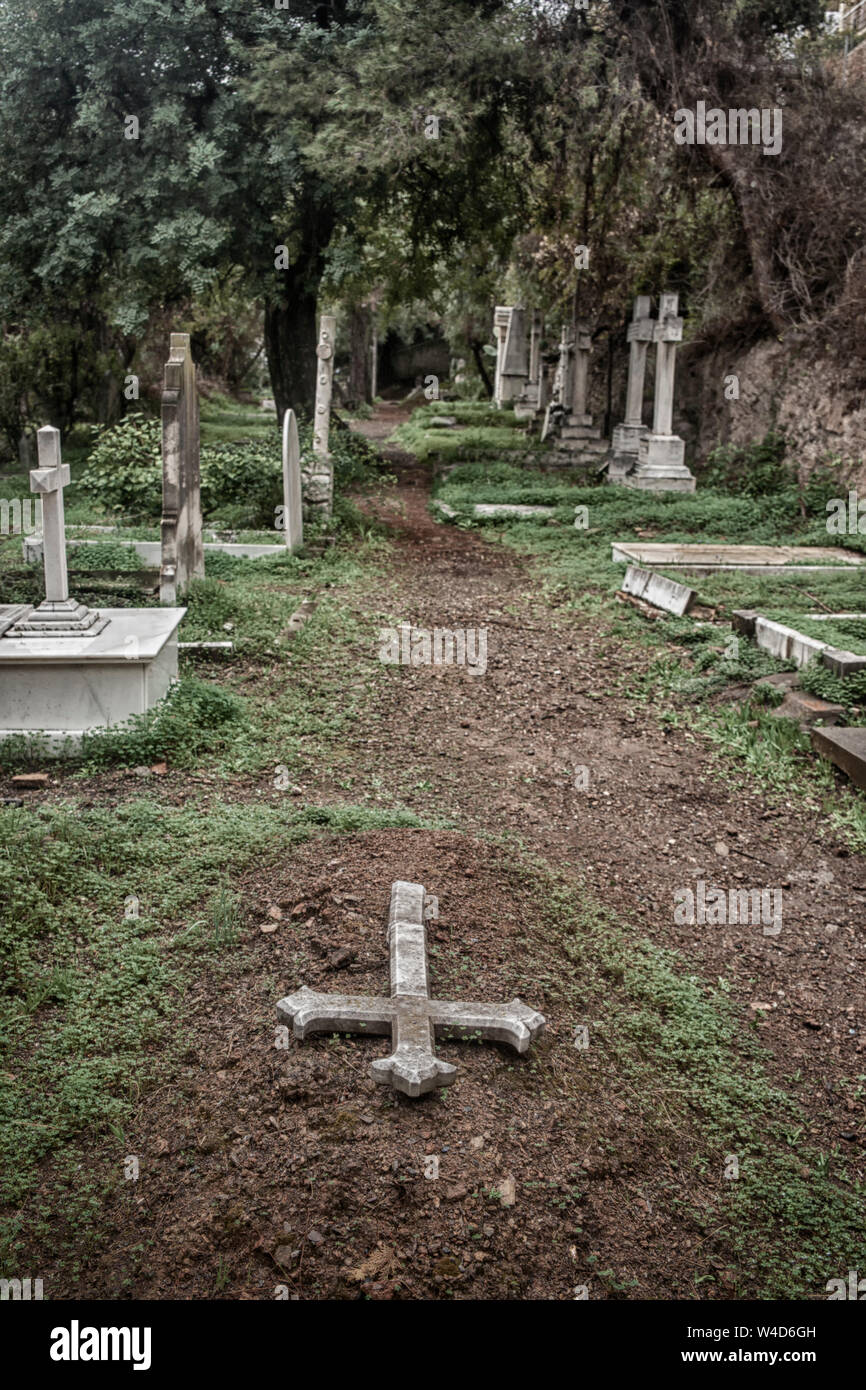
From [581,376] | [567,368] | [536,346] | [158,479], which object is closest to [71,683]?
[158,479]

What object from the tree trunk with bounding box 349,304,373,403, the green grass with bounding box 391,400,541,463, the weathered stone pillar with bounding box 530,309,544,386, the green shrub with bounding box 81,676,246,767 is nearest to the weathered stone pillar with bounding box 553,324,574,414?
the green grass with bounding box 391,400,541,463

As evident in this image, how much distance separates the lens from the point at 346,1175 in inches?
122

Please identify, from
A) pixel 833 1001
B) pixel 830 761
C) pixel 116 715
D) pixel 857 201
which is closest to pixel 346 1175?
pixel 833 1001

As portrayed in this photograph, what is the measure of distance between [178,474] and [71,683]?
3.30 meters

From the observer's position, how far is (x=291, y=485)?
1190 cm

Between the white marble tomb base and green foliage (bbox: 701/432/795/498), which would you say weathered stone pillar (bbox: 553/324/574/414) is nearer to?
green foliage (bbox: 701/432/795/498)

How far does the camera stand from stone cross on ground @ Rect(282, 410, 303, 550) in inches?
457

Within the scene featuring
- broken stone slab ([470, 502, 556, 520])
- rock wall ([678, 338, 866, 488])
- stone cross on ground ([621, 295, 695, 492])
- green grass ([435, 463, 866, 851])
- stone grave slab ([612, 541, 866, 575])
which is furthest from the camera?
stone cross on ground ([621, 295, 695, 492])

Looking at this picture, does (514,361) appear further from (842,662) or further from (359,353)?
(842,662)

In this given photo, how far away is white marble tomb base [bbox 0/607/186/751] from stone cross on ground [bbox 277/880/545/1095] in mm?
3283

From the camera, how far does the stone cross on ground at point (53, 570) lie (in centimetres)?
667

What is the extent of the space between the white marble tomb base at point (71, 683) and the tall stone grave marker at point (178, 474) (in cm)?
257

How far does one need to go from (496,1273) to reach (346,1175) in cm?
47

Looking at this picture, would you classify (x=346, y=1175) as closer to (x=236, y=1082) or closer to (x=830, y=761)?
(x=236, y=1082)
